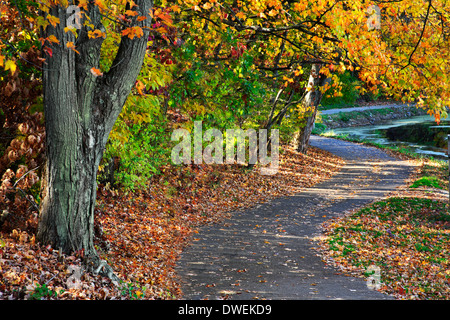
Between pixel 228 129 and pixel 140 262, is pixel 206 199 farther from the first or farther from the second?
pixel 140 262

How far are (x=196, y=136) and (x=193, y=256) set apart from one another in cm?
553

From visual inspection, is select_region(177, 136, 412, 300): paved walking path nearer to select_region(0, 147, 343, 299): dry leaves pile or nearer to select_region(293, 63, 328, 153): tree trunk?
select_region(0, 147, 343, 299): dry leaves pile

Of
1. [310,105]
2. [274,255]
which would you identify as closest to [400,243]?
[274,255]

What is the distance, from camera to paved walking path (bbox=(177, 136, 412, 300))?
22.0 feet

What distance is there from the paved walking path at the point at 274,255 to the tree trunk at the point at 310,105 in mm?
5182

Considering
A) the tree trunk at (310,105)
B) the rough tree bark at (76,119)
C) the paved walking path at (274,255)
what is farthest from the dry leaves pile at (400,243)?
the tree trunk at (310,105)

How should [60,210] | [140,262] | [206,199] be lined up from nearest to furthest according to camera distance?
[60,210], [140,262], [206,199]

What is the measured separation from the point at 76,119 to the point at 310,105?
15.6 metres

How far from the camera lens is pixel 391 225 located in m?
11.1

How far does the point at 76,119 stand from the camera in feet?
17.7

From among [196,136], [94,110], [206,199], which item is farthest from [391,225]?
[94,110]

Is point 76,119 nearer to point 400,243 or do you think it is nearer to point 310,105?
point 400,243

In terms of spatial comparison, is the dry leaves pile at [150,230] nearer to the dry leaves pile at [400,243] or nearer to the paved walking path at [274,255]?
the paved walking path at [274,255]

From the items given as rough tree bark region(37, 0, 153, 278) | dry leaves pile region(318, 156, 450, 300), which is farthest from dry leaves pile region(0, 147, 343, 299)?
dry leaves pile region(318, 156, 450, 300)
